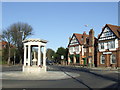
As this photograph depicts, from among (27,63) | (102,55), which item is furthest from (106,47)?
(27,63)

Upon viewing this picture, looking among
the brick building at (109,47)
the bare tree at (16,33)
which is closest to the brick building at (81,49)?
the brick building at (109,47)

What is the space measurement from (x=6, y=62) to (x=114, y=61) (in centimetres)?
3849

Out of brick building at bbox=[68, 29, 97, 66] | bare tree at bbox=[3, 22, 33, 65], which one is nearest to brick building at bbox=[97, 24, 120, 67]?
brick building at bbox=[68, 29, 97, 66]

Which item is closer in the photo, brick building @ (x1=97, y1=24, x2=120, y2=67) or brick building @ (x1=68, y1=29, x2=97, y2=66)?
brick building @ (x1=97, y1=24, x2=120, y2=67)

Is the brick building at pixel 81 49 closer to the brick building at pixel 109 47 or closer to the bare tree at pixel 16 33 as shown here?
the brick building at pixel 109 47

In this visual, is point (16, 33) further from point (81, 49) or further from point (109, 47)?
point (109, 47)

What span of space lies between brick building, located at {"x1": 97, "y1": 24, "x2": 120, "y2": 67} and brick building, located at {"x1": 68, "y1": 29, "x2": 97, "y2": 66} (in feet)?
15.4

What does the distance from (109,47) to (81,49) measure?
1573cm

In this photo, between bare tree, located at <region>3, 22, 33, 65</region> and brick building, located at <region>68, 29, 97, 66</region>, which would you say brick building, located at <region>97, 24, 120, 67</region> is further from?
bare tree, located at <region>3, 22, 33, 65</region>

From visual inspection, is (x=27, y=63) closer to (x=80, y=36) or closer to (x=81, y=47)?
(x=81, y=47)

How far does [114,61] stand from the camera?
4216 cm

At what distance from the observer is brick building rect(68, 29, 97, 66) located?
53156 mm

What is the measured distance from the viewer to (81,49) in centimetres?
5903

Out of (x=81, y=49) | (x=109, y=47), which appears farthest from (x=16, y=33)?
(x=109, y=47)
